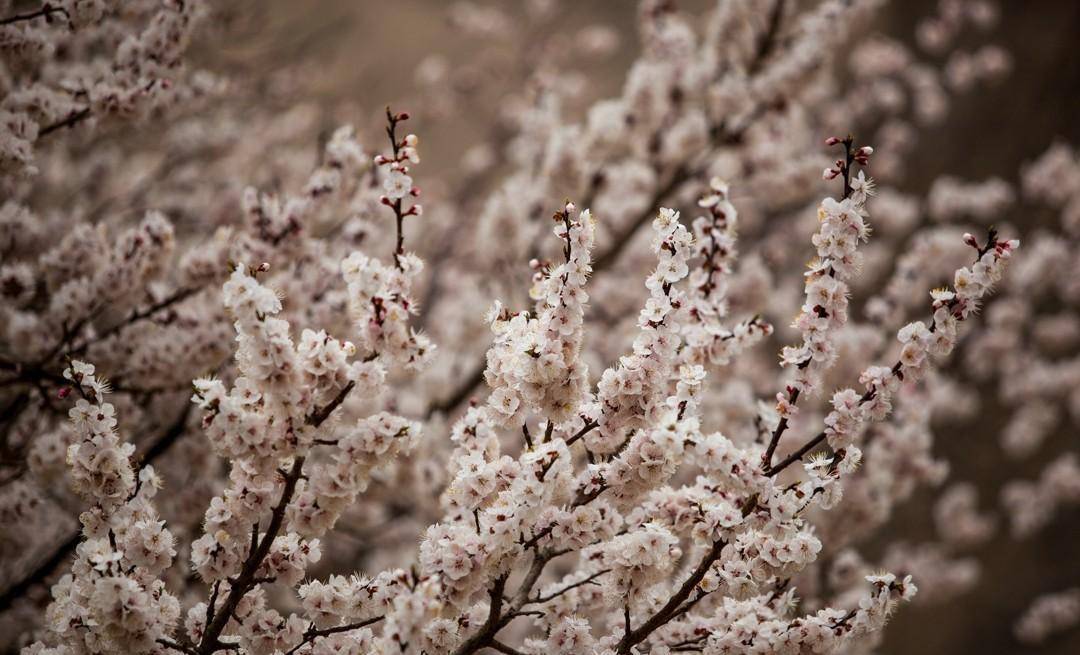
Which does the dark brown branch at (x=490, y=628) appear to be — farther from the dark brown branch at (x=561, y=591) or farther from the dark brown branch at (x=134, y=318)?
the dark brown branch at (x=134, y=318)

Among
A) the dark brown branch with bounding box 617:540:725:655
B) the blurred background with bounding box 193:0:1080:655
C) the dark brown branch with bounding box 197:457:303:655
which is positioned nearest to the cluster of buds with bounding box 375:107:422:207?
the dark brown branch with bounding box 197:457:303:655

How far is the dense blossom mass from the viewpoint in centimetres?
219

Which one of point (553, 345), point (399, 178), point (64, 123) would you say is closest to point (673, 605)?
point (553, 345)

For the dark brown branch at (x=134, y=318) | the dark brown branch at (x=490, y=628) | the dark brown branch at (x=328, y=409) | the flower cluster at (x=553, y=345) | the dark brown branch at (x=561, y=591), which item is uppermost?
the dark brown branch at (x=134, y=318)

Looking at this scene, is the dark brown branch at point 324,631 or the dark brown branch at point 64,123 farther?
the dark brown branch at point 64,123

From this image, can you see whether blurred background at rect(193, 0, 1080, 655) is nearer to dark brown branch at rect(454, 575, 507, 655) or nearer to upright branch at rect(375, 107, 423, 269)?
upright branch at rect(375, 107, 423, 269)

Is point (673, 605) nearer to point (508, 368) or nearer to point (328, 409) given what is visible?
point (508, 368)

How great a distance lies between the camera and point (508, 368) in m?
2.27

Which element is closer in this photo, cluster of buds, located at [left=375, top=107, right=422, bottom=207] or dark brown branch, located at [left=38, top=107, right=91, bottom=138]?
cluster of buds, located at [left=375, top=107, right=422, bottom=207]

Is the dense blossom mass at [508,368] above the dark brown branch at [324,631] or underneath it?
above

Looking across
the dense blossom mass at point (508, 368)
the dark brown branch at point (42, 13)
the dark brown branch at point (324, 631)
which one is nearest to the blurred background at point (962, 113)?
the dense blossom mass at point (508, 368)

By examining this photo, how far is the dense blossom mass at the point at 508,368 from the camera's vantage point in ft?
7.17

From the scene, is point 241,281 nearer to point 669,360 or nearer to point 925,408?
point 669,360

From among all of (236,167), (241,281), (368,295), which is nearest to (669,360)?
(368,295)
